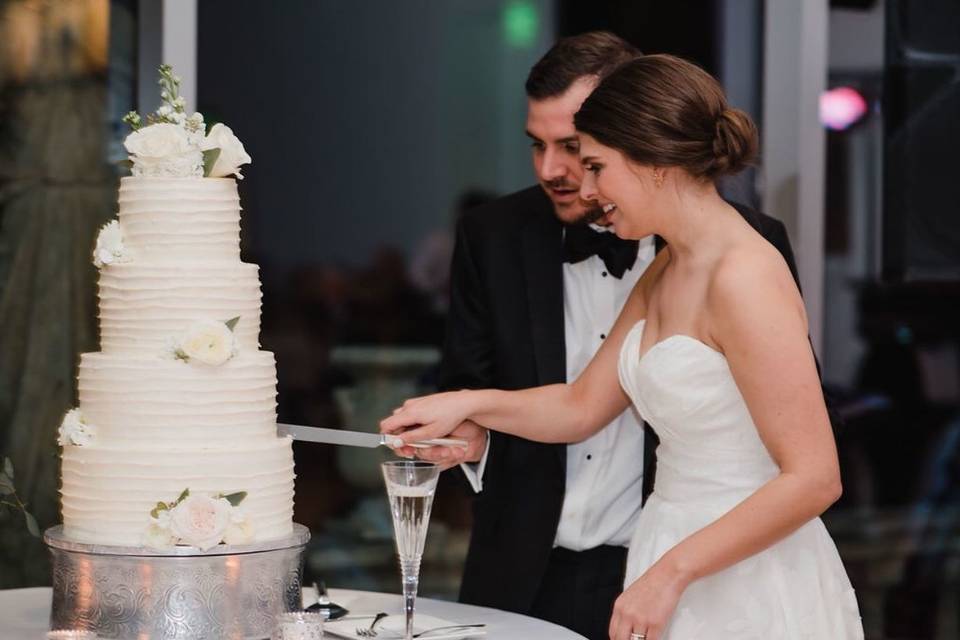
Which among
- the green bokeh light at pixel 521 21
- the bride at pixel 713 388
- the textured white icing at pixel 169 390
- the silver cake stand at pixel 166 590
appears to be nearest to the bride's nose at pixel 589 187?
the bride at pixel 713 388

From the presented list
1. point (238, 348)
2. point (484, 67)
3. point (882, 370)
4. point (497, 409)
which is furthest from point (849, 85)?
point (238, 348)

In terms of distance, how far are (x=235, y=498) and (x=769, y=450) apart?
870 mm

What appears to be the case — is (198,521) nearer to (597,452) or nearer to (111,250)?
(111,250)

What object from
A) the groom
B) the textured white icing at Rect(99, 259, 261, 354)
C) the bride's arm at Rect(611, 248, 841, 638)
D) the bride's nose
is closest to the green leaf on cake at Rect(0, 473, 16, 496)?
the textured white icing at Rect(99, 259, 261, 354)

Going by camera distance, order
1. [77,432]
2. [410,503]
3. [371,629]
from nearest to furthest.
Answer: [410,503], [77,432], [371,629]

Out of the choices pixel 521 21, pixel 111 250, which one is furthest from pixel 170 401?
pixel 521 21

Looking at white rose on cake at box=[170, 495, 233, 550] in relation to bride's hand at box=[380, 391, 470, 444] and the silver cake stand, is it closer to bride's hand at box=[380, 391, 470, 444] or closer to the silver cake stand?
the silver cake stand

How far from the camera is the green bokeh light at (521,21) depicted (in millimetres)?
6633

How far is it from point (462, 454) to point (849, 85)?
2.68m

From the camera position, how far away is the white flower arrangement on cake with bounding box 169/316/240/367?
2.23 m

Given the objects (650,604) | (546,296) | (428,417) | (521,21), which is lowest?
(650,604)

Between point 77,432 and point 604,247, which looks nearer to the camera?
point 77,432

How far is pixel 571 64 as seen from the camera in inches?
121

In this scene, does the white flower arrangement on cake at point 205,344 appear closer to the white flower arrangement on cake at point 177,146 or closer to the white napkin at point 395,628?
the white flower arrangement on cake at point 177,146
